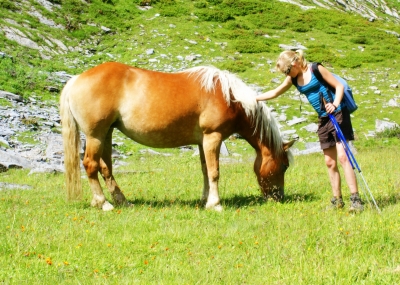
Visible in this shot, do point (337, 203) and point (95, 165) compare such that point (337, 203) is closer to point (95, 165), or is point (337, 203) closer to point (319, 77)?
point (319, 77)

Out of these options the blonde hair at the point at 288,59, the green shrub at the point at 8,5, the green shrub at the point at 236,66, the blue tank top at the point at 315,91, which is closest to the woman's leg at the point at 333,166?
the blue tank top at the point at 315,91

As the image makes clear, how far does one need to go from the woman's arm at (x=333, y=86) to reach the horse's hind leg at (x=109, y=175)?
11.5ft

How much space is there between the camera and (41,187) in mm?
9672

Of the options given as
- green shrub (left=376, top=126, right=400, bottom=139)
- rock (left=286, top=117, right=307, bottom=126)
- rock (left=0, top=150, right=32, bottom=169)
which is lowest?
rock (left=286, top=117, right=307, bottom=126)

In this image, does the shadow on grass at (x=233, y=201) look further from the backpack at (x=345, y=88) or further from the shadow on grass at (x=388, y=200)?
the backpack at (x=345, y=88)

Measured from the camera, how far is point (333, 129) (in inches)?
267

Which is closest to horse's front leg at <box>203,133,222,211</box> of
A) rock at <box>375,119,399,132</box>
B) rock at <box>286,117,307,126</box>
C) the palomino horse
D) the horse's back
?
the palomino horse

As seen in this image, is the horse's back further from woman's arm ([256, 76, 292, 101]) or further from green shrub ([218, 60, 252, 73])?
green shrub ([218, 60, 252, 73])

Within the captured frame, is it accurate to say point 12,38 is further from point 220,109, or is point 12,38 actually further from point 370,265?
point 370,265

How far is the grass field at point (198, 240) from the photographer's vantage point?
4316 millimetres

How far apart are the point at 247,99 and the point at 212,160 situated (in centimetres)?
114

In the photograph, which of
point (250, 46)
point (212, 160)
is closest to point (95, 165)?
point (212, 160)

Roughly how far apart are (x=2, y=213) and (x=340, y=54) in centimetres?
2710

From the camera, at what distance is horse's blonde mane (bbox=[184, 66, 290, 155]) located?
24.6 ft
